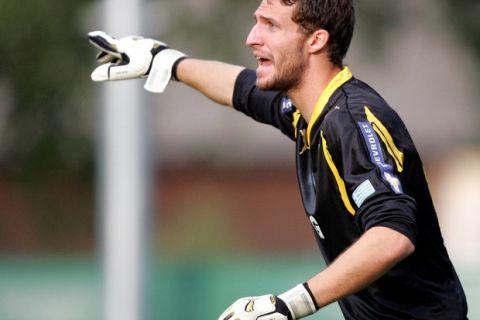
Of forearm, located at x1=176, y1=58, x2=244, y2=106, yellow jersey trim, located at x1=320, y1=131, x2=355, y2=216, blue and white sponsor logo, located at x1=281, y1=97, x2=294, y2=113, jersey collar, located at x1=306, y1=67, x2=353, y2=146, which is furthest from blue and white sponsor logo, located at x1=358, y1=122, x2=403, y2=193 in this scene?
forearm, located at x1=176, y1=58, x2=244, y2=106

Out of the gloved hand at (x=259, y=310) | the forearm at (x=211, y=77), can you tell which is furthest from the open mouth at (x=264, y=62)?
the gloved hand at (x=259, y=310)

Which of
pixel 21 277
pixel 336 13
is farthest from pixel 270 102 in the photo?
pixel 21 277

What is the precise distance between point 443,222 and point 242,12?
440 cm

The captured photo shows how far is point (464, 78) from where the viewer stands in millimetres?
18016

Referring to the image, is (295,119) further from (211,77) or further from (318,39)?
(211,77)

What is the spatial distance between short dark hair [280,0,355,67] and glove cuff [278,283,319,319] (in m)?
1.02

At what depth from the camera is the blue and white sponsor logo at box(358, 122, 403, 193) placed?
15.0 feet

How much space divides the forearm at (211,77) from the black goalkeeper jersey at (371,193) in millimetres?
717

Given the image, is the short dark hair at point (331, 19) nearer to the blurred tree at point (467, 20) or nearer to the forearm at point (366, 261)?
the forearm at point (366, 261)

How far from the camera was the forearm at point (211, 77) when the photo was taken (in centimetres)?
599

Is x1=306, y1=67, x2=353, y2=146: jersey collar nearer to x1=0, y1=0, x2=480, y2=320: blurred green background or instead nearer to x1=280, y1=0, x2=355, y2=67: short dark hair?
x1=280, y1=0, x2=355, y2=67: short dark hair

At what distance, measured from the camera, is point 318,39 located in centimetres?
506

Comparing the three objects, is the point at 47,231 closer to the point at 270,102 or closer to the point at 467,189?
the point at 467,189

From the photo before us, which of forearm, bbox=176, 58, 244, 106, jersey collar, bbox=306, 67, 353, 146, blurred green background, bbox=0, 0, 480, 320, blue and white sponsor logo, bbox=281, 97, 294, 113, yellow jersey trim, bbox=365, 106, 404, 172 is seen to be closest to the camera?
yellow jersey trim, bbox=365, 106, 404, 172
